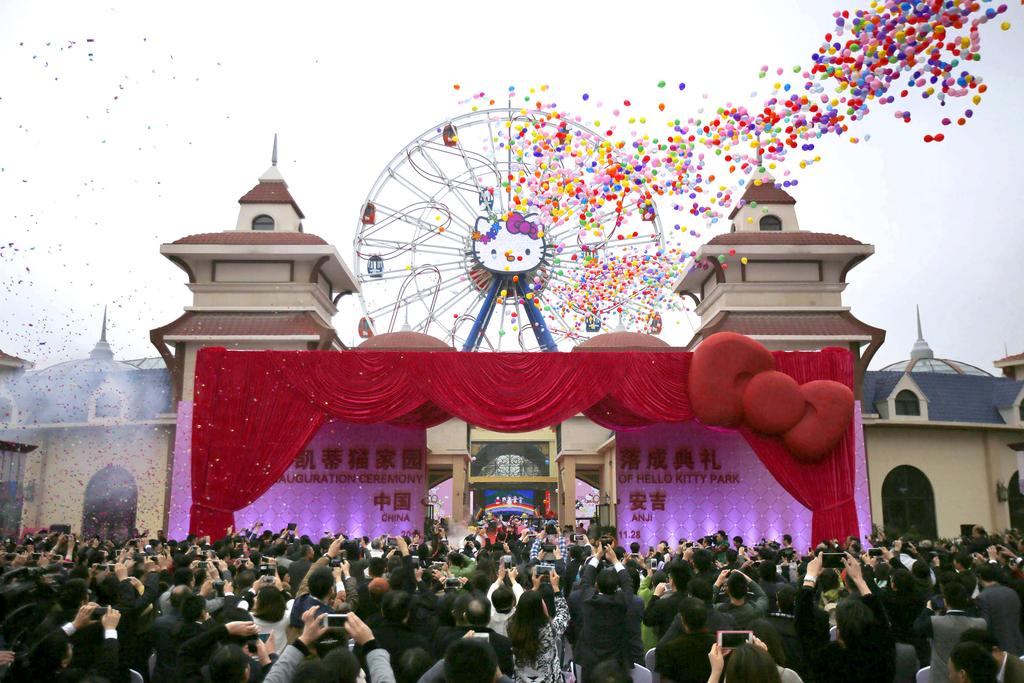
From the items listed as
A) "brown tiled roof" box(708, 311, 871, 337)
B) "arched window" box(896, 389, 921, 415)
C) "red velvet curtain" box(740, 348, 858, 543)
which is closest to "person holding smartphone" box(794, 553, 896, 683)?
"red velvet curtain" box(740, 348, 858, 543)

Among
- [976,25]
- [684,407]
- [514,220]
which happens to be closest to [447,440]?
[514,220]

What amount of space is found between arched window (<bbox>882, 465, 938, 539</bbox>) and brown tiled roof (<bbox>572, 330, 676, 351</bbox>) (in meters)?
6.40

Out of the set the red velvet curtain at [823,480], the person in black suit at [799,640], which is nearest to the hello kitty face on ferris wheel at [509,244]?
the red velvet curtain at [823,480]

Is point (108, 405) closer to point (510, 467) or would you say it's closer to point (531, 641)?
point (510, 467)

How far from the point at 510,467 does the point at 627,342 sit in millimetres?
17060

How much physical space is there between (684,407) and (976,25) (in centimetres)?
881

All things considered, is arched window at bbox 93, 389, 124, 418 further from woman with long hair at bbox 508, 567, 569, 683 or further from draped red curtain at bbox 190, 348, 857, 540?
woman with long hair at bbox 508, 567, 569, 683

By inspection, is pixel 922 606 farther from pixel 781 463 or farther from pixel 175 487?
pixel 175 487

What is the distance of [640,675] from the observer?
5.52m

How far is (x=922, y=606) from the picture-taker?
5.51 m

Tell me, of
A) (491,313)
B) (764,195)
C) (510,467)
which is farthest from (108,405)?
(510,467)

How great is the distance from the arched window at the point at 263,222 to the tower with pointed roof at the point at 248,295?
1.70ft

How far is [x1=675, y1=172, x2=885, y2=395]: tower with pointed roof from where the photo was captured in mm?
21094

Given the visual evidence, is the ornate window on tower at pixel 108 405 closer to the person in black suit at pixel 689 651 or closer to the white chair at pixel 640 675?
the white chair at pixel 640 675
